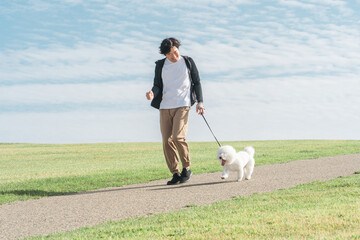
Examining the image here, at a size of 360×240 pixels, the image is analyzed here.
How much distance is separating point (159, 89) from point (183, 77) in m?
0.58

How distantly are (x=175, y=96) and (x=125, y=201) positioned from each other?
244 cm

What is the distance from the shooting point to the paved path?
596 cm

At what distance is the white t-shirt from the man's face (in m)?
0.09

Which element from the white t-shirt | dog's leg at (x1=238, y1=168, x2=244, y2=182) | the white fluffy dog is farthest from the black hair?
dog's leg at (x1=238, y1=168, x2=244, y2=182)

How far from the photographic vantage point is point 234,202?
6211 mm

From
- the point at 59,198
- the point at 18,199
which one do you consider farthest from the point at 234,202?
the point at 18,199

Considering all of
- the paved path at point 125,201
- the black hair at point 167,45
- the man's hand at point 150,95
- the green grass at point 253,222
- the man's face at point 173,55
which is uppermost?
the black hair at point 167,45

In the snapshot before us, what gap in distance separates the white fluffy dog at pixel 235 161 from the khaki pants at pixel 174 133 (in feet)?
2.78

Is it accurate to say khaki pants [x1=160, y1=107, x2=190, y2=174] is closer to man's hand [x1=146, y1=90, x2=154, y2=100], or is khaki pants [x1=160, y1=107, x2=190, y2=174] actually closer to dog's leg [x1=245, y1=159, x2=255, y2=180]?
man's hand [x1=146, y1=90, x2=154, y2=100]

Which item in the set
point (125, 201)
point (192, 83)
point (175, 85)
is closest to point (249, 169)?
point (192, 83)

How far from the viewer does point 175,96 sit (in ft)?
27.8

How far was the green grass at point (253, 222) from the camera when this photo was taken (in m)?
4.35

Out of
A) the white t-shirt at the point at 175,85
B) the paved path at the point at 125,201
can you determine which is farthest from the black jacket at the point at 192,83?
the paved path at the point at 125,201

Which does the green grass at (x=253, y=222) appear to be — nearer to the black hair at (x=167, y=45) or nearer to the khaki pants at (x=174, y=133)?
the khaki pants at (x=174, y=133)
